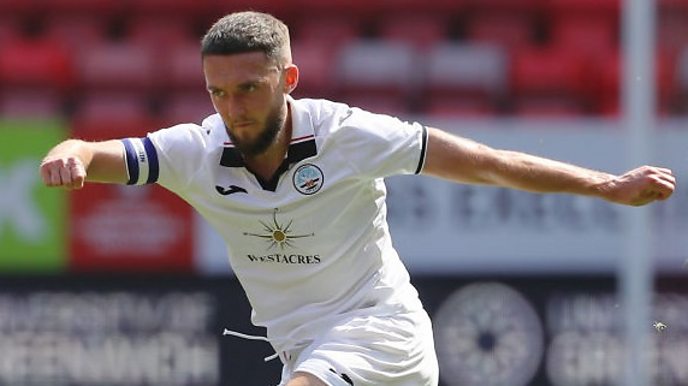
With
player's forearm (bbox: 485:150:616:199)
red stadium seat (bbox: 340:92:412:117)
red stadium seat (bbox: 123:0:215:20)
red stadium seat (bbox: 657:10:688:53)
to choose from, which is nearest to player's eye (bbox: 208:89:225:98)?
player's forearm (bbox: 485:150:616:199)

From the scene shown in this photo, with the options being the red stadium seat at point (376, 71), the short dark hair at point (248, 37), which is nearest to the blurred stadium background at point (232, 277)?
the red stadium seat at point (376, 71)

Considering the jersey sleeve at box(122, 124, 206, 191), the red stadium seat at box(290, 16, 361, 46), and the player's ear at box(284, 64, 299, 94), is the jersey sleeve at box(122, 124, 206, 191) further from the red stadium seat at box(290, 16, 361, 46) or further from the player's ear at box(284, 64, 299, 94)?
the red stadium seat at box(290, 16, 361, 46)

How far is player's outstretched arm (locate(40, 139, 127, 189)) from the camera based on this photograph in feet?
13.8

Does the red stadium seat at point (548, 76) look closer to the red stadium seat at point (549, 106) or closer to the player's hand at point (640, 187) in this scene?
the red stadium seat at point (549, 106)

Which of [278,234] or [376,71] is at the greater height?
[376,71]

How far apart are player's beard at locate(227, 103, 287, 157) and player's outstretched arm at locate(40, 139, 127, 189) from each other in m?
0.34

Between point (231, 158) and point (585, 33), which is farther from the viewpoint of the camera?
point (585, 33)

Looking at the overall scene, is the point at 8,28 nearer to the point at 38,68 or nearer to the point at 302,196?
the point at 38,68

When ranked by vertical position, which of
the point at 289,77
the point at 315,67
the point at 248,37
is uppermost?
the point at 315,67

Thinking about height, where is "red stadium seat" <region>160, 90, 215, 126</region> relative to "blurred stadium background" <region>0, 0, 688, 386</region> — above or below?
above

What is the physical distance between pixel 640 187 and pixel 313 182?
948mm

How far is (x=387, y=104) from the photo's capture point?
1005 cm

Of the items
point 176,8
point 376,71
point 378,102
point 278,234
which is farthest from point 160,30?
point 278,234

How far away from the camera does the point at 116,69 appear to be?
405 inches
